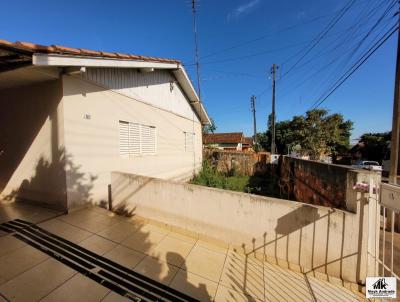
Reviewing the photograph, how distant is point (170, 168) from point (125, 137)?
135 inches

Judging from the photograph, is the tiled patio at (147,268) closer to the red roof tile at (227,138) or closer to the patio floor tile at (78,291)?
the patio floor tile at (78,291)

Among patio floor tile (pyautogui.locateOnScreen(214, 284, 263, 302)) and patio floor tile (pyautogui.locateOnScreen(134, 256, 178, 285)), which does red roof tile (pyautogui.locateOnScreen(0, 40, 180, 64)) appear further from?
patio floor tile (pyautogui.locateOnScreen(214, 284, 263, 302))

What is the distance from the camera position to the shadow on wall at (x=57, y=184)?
437 cm

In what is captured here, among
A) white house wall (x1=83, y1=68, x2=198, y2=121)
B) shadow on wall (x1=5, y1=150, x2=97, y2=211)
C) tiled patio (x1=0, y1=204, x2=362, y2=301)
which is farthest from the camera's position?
white house wall (x1=83, y1=68, x2=198, y2=121)

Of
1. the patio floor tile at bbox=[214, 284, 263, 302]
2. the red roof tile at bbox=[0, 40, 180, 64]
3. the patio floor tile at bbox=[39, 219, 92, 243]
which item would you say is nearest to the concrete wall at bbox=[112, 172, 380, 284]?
the patio floor tile at bbox=[214, 284, 263, 302]

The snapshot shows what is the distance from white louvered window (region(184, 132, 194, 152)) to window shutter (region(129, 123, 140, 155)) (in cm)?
451

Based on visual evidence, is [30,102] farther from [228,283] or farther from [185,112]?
[185,112]

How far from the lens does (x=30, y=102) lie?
15.7ft

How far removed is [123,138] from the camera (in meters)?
6.11

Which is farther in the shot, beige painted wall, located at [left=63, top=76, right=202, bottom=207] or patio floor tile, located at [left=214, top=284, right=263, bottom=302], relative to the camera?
beige painted wall, located at [left=63, top=76, right=202, bottom=207]

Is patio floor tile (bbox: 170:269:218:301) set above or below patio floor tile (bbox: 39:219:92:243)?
below

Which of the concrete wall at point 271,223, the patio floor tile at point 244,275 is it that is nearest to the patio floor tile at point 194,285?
the patio floor tile at point 244,275

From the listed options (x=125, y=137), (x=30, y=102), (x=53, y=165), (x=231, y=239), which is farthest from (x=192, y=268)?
(x=30, y=102)

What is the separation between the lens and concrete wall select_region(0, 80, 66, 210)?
4.39 meters
